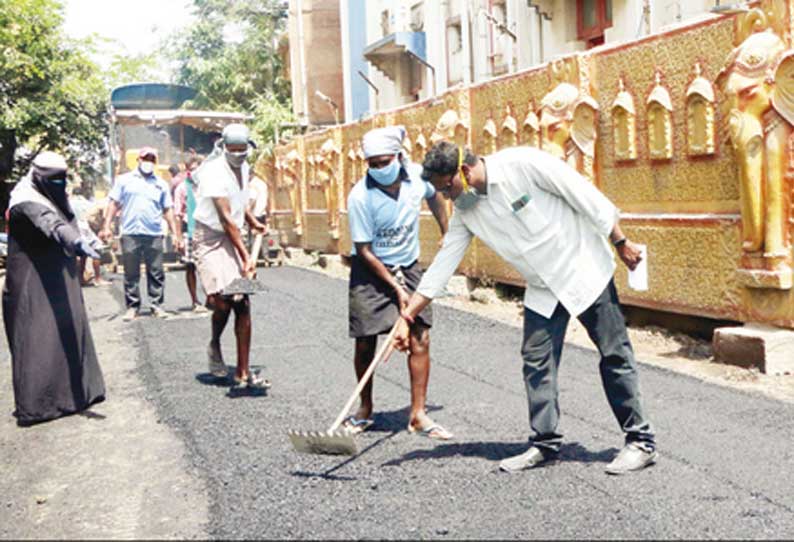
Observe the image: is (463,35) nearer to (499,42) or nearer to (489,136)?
(499,42)

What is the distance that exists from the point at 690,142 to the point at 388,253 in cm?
427

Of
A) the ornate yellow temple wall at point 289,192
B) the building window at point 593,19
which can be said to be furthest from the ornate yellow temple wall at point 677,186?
the ornate yellow temple wall at point 289,192

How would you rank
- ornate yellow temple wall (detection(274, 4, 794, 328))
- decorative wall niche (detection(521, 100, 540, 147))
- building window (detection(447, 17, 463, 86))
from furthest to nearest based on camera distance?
building window (detection(447, 17, 463, 86))
decorative wall niche (detection(521, 100, 540, 147))
ornate yellow temple wall (detection(274, 4, 794, 328))

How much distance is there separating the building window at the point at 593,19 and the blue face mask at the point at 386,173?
13.3 m

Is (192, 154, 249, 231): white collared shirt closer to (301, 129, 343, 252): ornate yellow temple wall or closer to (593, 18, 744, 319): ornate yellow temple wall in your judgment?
(593, 18, 744, 319): ornate yellow temple wall

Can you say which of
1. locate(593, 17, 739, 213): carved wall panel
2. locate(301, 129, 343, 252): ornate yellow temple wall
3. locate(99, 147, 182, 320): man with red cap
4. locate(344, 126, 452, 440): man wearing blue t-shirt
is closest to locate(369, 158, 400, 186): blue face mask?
locate(344, 126, 452, 440): man wearing blue t-shirt

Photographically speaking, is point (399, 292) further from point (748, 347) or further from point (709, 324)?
point (709, 324)

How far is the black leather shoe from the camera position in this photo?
568 cm

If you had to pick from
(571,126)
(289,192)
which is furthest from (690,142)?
(289,192)

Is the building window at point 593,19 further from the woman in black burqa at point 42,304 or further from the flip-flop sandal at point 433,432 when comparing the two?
the flip-flop sandal at point 433,432

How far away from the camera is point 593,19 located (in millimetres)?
19734

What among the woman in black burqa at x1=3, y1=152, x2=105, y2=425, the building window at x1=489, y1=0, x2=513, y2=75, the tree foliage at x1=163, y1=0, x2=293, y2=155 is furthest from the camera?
the tree foliage at x1=163, y1=0, x2=293, y2=155

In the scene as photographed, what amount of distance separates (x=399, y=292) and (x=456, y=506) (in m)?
1.72

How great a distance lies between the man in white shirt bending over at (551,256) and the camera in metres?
5.57
